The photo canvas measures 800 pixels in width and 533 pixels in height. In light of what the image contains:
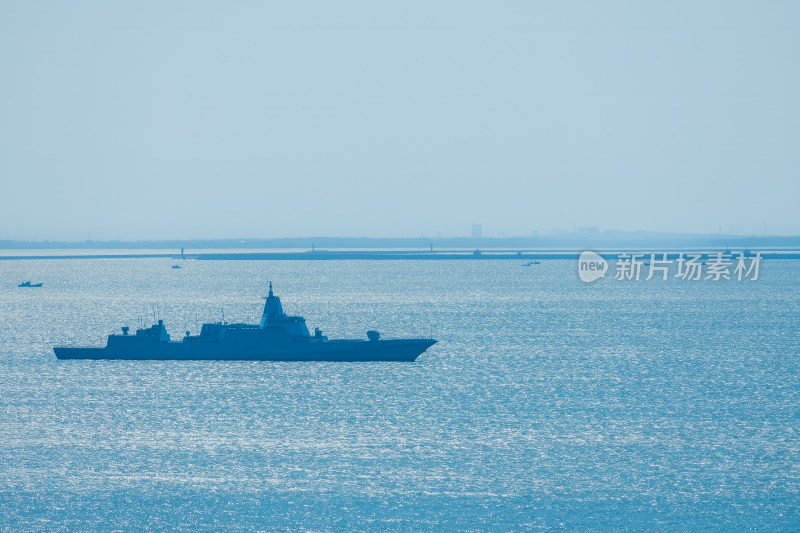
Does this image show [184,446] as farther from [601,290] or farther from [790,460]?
[601,290]

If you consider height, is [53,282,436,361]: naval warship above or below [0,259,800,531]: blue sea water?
above

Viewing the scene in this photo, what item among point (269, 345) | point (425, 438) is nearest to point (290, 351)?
point (269, 345)

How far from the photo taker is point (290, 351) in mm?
58781

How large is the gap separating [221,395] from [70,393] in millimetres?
7423

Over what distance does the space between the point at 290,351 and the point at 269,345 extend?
46.5 inches

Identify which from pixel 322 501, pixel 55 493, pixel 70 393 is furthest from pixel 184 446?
pixel 70 393

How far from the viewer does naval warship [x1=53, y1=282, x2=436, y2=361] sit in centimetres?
5869

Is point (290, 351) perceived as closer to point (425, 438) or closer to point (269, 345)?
point (269, 345)

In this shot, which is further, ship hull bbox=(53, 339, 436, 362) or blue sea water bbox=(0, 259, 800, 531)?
ship hull bbox=(53, 339, 436, 362)

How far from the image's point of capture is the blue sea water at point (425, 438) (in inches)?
1150

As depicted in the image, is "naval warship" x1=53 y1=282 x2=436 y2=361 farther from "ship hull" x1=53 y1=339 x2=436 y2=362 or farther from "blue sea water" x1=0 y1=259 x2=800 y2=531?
"blue sea water" x1=0 y1=259 x2=800 y2=531

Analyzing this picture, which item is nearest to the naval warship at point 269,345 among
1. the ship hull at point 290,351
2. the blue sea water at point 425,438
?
the ship hull at point 290,351

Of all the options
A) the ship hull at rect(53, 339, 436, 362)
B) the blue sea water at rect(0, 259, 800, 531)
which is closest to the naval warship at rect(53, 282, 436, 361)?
the ship hull at rect(53, 339, 436, 362)

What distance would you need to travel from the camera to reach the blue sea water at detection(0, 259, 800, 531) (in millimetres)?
29219
